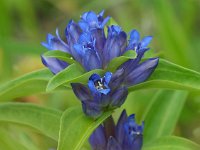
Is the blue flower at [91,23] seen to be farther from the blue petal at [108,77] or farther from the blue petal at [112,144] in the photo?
the blue petal at [112,144]

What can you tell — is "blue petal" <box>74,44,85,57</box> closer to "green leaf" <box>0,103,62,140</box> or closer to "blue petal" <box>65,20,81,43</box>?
"blue petal" <box>65,20,81,43</box>

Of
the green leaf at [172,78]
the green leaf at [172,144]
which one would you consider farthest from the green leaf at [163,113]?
the green leaf at [172,78]

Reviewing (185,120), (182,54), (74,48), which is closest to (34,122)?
(74,48)

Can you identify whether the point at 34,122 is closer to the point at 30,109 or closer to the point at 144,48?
the point at 30,109

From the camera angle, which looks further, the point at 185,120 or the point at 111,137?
the point at 185,120

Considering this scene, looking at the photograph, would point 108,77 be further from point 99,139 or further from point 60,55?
point 99,139

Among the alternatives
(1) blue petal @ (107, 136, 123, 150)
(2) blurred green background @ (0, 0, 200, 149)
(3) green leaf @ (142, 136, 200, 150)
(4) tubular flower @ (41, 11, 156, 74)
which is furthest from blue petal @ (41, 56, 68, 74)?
(2) blurred green background @ (0, 0, 200, 149)
